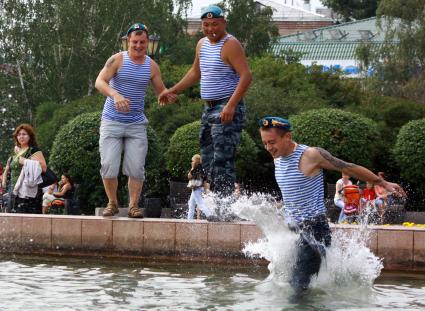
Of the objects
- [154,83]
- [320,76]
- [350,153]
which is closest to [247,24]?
[320,76]

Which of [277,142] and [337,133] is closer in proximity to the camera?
[277,142]

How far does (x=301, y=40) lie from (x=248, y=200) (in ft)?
230

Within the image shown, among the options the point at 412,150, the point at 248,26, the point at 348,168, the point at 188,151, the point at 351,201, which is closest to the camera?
the point at 348,168

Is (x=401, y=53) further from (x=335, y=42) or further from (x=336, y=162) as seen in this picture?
(x=336, y=162)

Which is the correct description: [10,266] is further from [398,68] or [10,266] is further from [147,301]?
[398,68]

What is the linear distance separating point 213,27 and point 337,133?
10229 millimetres

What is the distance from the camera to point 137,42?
11.6 metres

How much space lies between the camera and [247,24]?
59438 mm

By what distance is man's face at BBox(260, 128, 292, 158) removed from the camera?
28.1 ft

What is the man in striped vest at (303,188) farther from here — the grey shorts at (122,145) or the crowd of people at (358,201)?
the crowd of people at (358,201)

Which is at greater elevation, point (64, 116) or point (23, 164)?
point (64, 116)

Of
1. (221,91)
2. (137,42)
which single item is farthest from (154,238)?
(137,42)

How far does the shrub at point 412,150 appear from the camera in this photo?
21.4 m

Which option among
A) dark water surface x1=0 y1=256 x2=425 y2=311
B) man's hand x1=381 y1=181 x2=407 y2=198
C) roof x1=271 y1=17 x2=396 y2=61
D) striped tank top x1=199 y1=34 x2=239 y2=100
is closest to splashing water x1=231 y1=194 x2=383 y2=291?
dark water surface x1=0 y1=256 x2=425 y2=311
